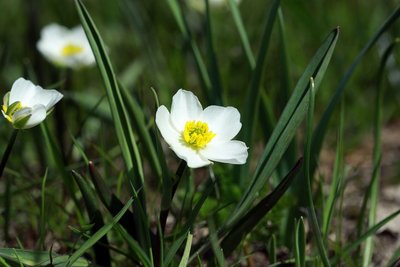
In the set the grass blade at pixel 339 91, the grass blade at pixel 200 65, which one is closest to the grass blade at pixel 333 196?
the grass blade at pixel 339 91

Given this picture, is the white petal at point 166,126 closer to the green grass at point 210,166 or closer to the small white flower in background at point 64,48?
the green grass at point 210,166

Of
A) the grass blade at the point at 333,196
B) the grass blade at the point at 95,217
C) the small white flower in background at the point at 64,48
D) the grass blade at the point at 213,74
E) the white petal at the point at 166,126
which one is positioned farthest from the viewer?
the small white flower in background at the point at 64,48

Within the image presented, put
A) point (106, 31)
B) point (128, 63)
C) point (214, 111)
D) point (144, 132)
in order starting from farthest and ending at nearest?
point (106, 31) → point (128, 63) → point (144, 132) → point (214, 111)

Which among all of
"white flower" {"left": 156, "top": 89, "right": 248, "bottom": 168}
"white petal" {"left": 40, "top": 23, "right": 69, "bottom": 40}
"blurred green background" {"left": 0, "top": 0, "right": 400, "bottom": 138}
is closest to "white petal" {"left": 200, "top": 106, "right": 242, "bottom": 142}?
"white flower" {"left": 156, "top": 89, "right": 248, "bottom": 168}

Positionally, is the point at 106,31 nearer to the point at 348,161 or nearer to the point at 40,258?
the point at 348,161

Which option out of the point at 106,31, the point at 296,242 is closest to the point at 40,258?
the point at 296,242

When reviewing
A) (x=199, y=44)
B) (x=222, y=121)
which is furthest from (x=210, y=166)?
(x=199, y=44)

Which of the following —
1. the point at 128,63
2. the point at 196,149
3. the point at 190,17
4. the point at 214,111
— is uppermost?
the point at 190,17

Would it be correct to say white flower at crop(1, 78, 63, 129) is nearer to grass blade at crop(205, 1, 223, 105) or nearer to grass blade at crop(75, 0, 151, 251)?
grass blade at crop(75, 0, 151, 251)
